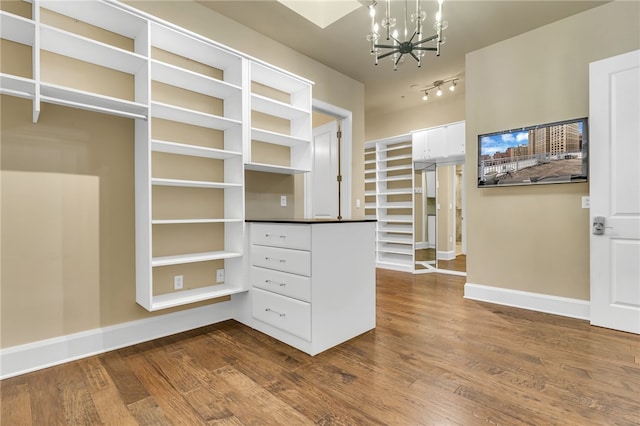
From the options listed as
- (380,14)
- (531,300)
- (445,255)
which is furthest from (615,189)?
(445,255)

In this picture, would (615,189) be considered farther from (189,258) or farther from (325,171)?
(189,258)

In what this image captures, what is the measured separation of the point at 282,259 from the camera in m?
2.47

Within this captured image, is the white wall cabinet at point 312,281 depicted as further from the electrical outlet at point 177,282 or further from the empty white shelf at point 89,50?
the empty white shelf at point 89,50

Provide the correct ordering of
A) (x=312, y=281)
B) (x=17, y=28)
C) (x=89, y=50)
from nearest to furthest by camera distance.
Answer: (x=17, y=28), (x=89, y=50), (x=312, y=281)

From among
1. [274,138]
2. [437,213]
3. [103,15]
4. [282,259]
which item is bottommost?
[282,259]

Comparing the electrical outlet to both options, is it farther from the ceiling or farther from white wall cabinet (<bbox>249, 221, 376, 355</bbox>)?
the ceiling

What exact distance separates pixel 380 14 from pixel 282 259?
8.63 ft

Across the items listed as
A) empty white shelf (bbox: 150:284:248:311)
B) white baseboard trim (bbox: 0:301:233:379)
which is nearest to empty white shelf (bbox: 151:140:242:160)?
empty white shelf (bbox: 150:284:248:311)

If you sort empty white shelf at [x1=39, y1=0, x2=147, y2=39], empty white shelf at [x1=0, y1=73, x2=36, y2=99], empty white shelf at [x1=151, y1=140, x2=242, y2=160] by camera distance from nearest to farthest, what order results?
1. empty white shelf at [x1=0, y1=73, x2=36, y2=99]
2. empty white shelf at [x1=39, y1=0, x2=147, y2=39]
3. empty white shelf at [x1=151, y1=140, x2=242, y2=160]

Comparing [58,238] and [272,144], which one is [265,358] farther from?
[272,144]

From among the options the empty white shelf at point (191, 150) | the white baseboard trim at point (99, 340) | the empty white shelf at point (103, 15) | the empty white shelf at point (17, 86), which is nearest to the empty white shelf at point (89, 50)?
the empty white shelf at point (103, 15)

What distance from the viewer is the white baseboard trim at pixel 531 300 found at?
2.99 meters

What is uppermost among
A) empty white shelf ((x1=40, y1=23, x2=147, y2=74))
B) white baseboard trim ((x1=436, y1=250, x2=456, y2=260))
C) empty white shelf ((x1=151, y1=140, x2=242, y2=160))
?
empty white shelf ((x1=40, y1=23, x2=147, y2=74))

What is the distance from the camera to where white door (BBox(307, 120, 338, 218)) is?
4.48m
